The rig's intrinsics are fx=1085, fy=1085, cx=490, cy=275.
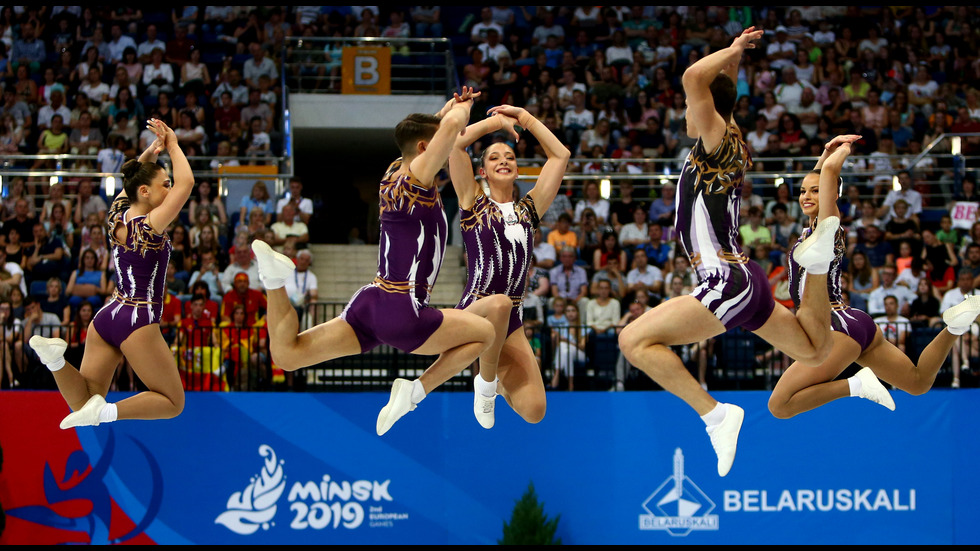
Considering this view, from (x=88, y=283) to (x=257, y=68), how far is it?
20.6 ft

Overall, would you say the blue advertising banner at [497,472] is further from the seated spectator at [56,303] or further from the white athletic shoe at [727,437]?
the white athletic shoe at [727,437]

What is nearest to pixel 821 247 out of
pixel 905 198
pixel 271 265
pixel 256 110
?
pixel 271 265

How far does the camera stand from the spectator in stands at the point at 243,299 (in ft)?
39.0

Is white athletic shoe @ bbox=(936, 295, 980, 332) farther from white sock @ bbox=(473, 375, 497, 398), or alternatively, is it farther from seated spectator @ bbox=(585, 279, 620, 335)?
seated spectator @ bbox=(585, 279, 620, 335)

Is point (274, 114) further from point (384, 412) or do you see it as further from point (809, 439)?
point (384, 412)

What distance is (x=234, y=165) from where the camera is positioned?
600 inches

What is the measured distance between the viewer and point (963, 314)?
7.33 meters

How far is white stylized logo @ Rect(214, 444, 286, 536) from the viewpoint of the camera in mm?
11070

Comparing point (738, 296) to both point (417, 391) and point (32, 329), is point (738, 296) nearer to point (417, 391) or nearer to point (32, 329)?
point (417, 391)

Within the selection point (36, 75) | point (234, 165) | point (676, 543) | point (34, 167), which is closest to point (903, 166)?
point (676, 543)

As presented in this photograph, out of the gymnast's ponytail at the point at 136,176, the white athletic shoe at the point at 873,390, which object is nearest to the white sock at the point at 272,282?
the gymnast's ponytail at the point at 136,176

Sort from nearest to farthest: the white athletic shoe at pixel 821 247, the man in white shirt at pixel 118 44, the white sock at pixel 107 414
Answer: the white athletic shoe at pixel 821 247
the white sock at pixel 107 414
the man in white shirt at pixel 118 44

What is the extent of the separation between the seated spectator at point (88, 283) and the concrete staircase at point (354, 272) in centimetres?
257

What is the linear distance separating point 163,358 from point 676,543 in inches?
235
